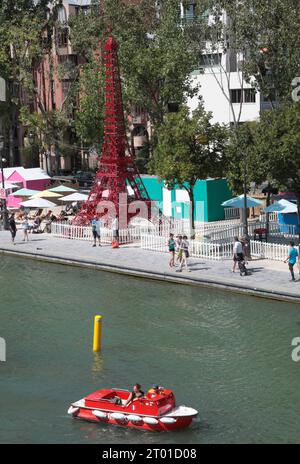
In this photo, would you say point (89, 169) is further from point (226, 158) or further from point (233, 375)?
point (233, 375)

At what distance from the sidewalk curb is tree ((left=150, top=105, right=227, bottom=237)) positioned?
6214 millimetres

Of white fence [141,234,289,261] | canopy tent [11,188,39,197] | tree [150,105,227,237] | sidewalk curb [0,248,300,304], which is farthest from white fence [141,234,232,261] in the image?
canopy tent [11,188,39,197]

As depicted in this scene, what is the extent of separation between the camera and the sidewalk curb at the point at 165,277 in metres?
31.9

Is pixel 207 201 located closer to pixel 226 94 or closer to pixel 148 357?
pixel 226 94

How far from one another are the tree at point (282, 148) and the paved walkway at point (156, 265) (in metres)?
3.96

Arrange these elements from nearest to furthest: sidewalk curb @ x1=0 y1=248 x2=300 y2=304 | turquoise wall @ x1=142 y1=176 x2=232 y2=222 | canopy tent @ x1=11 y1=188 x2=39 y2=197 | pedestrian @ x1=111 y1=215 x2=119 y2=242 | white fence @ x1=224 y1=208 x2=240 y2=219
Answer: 1. sidewalk curb @ x1=0 y1=248 x2=300 y2=304
2. pedestrian @ x1=111 y1=215 x2=119 y2=242
3. turquoise wall @ x1=142 y1=176 x2=232 y2=222
4. white fence @ x1=224 y1=208 x2=240 y2=219
5. canopy tent @ x1=11 y1=188 x2=39 y2=197

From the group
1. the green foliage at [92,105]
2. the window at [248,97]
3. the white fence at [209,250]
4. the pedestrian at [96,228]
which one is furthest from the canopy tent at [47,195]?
the window at [248,97]

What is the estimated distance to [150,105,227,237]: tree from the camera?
134 feet

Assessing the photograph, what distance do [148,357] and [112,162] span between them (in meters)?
21.2

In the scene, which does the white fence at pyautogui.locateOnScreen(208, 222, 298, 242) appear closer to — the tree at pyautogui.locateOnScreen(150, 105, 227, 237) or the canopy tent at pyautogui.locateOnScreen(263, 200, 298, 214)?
the canopy tent at pyautogui.locateOnScreen(263, 200, 298, 214)

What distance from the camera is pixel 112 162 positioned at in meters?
45.2

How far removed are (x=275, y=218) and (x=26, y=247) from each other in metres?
14.1

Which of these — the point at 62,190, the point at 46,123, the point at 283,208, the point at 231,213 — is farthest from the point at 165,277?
the point at 46,123

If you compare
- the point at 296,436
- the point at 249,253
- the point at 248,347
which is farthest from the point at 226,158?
the point at 296,436
